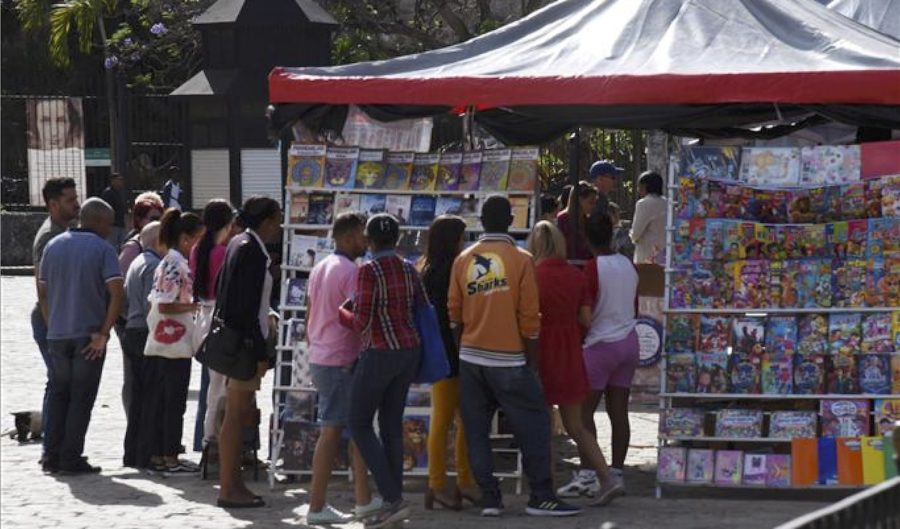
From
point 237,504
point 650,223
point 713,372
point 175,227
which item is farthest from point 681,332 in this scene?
point 650,223

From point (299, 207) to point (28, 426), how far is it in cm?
304

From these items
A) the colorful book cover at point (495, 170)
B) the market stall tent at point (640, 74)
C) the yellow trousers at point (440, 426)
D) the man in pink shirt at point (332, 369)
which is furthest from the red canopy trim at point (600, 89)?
the yellow trousers at point (440, 426)

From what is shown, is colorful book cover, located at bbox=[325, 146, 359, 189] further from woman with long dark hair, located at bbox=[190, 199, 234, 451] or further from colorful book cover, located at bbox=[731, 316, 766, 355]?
colorful book cover, located at bbox=[731, 316, 766, 355]

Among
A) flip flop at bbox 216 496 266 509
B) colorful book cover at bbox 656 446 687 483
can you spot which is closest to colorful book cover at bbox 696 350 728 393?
colorful book cover at bbox 656 446 687 483

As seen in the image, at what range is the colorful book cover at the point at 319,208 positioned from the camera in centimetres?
1068

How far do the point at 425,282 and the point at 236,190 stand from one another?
435 inches

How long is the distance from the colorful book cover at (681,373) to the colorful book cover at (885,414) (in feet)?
3.46

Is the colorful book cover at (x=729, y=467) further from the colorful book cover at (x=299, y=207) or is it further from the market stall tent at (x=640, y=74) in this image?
the colorful book cover at (x=299, y=207)

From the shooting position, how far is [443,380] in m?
9.79

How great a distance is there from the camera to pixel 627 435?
10383 mm

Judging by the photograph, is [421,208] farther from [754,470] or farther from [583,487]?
[754,470]

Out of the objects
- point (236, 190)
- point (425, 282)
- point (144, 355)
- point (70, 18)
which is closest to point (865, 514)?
point (425, 282)

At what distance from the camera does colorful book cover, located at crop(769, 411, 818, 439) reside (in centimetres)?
1002

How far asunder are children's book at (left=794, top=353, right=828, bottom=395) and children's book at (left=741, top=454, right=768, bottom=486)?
451mm
